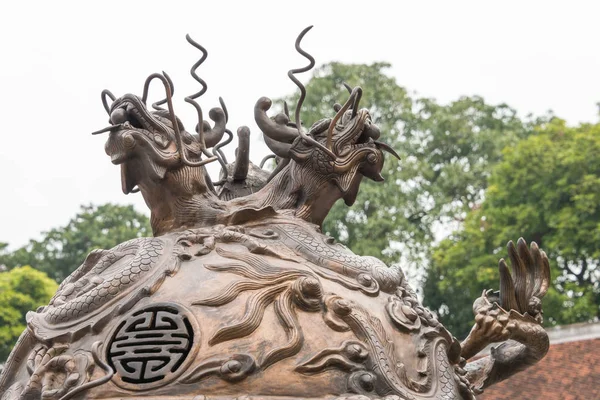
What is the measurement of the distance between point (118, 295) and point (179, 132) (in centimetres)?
121

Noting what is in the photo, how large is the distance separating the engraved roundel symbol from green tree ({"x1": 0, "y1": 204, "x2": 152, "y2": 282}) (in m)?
33.5

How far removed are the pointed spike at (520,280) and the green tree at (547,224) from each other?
64.2ft

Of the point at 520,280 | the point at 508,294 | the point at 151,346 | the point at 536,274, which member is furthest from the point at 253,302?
the point at 536,274

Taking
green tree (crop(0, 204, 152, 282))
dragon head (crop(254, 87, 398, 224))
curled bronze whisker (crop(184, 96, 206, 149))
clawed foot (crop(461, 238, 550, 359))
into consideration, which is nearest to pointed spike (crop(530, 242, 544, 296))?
clawed foot (crop(461, 238, 550, 359))

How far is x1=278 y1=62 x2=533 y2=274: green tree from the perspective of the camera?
2823 cm

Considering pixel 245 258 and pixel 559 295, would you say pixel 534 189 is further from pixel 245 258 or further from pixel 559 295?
pixel 245 258

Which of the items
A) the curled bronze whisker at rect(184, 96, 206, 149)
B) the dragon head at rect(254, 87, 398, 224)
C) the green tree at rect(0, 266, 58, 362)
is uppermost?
the curled bronze whisker at rect(184, 96, 206, 149)

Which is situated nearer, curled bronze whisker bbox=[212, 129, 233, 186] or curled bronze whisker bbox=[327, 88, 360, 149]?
curled bronze whisker bbox=[327, 88, 360, 149]

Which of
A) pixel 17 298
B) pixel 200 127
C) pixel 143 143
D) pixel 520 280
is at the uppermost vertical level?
pixel 200 127

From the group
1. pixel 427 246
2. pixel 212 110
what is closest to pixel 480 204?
pixel 427 246

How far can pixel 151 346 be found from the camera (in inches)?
226

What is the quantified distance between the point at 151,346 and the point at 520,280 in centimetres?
269

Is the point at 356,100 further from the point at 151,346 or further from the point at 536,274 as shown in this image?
the point at 151,346

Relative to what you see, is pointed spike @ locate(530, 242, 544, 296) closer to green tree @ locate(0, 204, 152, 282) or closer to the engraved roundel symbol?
the engraved roundel symbol
